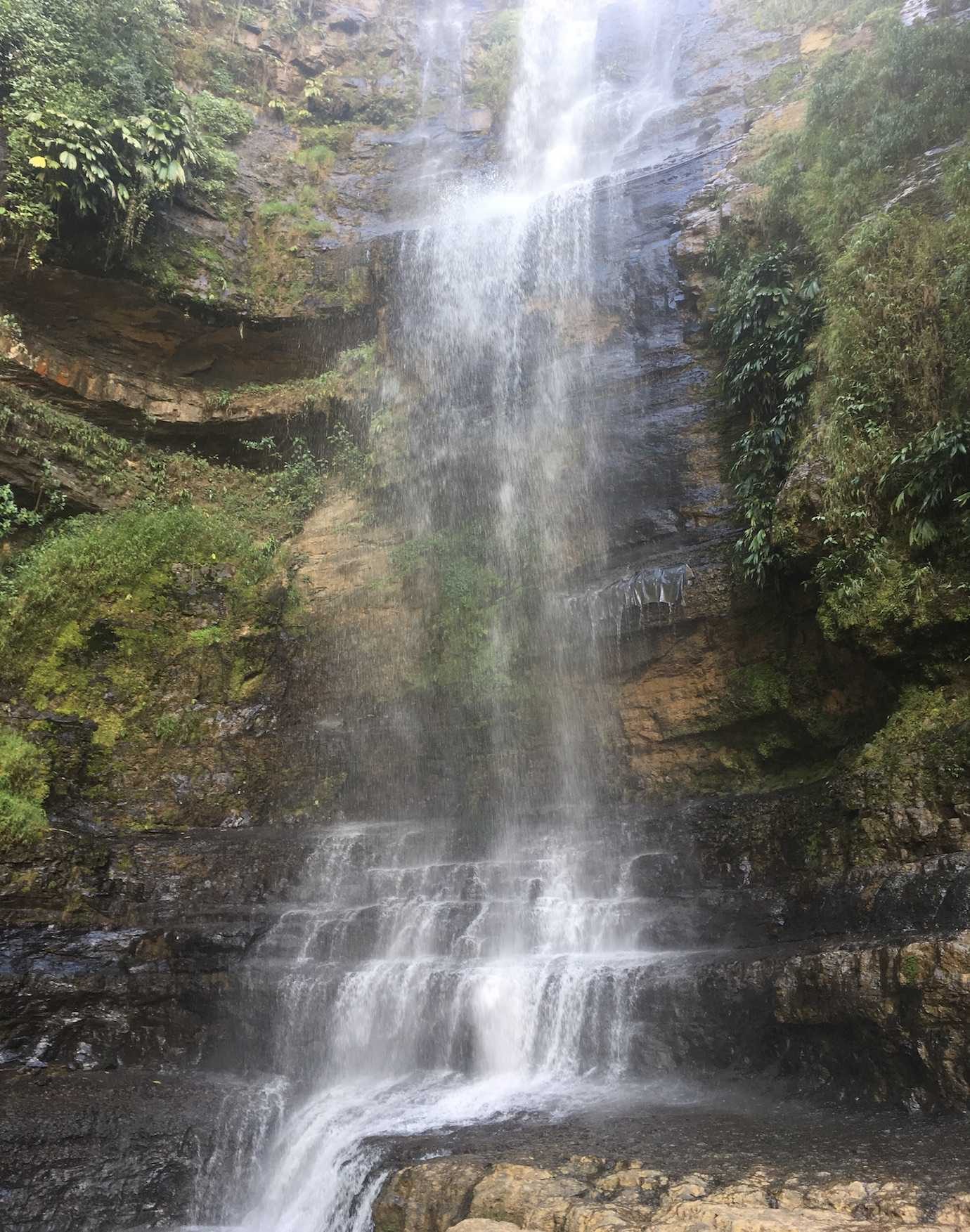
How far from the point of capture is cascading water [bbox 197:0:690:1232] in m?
7.05

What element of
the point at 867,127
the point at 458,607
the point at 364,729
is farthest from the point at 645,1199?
the point at 867,127

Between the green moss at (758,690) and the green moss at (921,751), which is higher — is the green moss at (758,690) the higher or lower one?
the higher one

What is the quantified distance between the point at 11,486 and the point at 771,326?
39.1ft

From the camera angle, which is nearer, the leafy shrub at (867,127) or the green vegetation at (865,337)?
the green vegetation at (865,337)

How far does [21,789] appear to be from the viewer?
1016 cm

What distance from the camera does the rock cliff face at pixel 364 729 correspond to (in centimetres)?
591

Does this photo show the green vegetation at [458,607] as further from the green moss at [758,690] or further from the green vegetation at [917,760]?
the green vegetation at [917,760]

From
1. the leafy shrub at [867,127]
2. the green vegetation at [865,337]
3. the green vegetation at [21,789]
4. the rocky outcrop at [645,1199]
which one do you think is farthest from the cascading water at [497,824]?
the leafy shrub at [867,127]

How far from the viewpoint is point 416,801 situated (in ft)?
39.4

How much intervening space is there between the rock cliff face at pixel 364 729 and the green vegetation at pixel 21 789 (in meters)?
0.23

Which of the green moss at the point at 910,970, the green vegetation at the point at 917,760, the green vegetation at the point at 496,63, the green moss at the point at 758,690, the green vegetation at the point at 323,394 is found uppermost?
the green vegetation at the point at 496,63

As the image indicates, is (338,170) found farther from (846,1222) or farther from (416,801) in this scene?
(846,1222)

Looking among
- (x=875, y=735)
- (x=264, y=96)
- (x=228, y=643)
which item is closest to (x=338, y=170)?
(x=264, y=96)

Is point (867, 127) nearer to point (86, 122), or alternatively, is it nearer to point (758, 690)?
point (758, 690)
